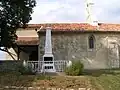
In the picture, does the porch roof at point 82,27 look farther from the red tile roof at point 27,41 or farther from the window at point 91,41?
the red tile roof at point 27,41

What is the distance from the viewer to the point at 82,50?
3481cm

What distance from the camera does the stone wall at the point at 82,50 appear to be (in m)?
34.6

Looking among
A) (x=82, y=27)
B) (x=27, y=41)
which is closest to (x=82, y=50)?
(x=82, y=27)

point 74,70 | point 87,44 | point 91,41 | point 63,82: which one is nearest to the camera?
point 63,82

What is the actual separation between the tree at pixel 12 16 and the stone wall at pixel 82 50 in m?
6.70

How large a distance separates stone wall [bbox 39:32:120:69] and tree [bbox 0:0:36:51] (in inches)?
264

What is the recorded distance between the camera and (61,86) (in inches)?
777

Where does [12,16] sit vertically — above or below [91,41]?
→ above

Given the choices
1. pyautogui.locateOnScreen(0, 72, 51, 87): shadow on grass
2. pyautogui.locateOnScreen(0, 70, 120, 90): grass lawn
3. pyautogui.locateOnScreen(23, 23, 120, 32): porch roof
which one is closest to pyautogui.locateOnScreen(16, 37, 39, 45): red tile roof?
pyautogui.locateOnScreen(23, 23, 120, 32): porch roof

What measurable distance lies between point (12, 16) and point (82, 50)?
10.3 metres

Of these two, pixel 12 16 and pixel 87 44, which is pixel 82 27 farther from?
pixel 12 16

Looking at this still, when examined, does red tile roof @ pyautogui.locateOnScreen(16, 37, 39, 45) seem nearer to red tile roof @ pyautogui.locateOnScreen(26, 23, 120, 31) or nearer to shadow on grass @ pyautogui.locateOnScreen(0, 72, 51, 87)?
red tile roof @ pyautogui.locateOnScreen(26, 23, 120, 31)

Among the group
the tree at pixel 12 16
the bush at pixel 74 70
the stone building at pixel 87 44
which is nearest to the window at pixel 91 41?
the stone building at pixel 87 44

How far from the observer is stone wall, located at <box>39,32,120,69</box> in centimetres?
3462
